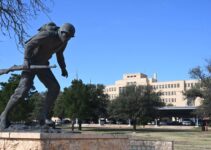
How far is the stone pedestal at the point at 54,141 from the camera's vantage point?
343 inches

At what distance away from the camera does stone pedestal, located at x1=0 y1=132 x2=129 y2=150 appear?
8714mm

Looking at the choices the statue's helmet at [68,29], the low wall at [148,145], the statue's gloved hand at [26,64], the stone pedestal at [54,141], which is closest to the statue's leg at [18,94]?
the statue's gloved hand at [26,64]

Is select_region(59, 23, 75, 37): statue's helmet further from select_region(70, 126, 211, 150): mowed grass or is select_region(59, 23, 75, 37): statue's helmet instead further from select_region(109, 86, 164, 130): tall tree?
select_region(109, 86, 164, 130): tall tree

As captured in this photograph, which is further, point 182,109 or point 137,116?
point 182,109

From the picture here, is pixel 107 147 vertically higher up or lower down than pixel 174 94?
lower down

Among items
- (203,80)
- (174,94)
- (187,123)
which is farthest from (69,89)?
(174,94)

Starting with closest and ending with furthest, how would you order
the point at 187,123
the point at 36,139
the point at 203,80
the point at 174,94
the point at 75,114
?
the point at 36,139 → the point at 75,114 → the point at 203,80 → the point at 187,123 → the point at 174,94

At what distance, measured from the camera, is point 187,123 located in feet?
343

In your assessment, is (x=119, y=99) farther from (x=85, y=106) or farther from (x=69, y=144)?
(x=69, y=144)

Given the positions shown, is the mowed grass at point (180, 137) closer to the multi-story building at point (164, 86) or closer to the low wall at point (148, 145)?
the low wall at point (148, 145)

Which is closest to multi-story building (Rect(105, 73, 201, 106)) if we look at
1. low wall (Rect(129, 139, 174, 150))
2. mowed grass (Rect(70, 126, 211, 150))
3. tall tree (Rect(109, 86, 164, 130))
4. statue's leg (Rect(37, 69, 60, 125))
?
tall tree (Rect(109, 86, 164, 130))

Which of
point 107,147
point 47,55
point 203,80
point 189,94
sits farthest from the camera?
point 189,94

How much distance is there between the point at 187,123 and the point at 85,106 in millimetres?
49139

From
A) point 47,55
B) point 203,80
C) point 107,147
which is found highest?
point 203,80
